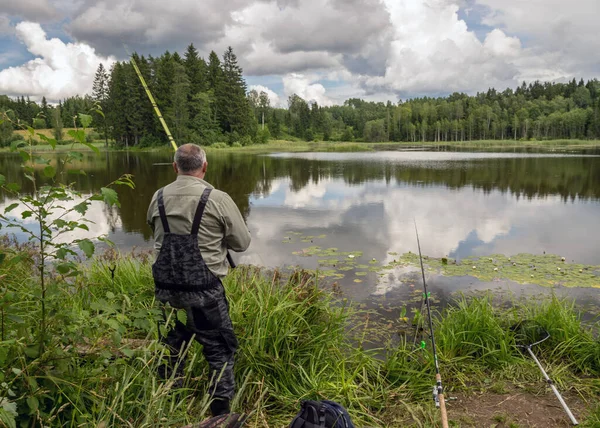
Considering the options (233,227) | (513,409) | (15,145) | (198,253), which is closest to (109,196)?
(15,145)

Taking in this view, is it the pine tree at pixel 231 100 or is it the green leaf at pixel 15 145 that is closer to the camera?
the green leaf at pixel 15 145

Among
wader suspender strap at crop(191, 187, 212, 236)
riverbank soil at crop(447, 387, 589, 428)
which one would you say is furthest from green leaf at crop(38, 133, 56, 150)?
riverbank soil at crop(447, 387, 589, 428)

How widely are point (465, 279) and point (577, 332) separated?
142 inches

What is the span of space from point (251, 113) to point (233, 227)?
69.6 m

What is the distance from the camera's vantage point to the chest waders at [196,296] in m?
3.05

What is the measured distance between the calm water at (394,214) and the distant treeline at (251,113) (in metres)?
4.96

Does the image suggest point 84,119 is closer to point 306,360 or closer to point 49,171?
point 49,171

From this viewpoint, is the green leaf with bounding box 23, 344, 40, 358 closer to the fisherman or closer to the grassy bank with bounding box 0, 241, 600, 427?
the grassy bank with bounding box 0, 241, 600, 427

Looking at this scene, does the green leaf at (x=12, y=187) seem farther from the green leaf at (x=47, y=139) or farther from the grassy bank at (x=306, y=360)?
the grassy bank at (x=306, y=360)

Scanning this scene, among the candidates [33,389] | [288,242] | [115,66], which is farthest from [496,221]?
[115,66]

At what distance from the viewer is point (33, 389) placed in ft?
6.67

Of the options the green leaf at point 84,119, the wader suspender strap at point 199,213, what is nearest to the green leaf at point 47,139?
the green leaf at point 84,119

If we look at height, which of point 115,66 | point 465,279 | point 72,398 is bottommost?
point 465,279

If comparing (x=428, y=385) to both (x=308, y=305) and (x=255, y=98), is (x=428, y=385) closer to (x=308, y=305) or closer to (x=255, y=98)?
(x=308, y=305)
